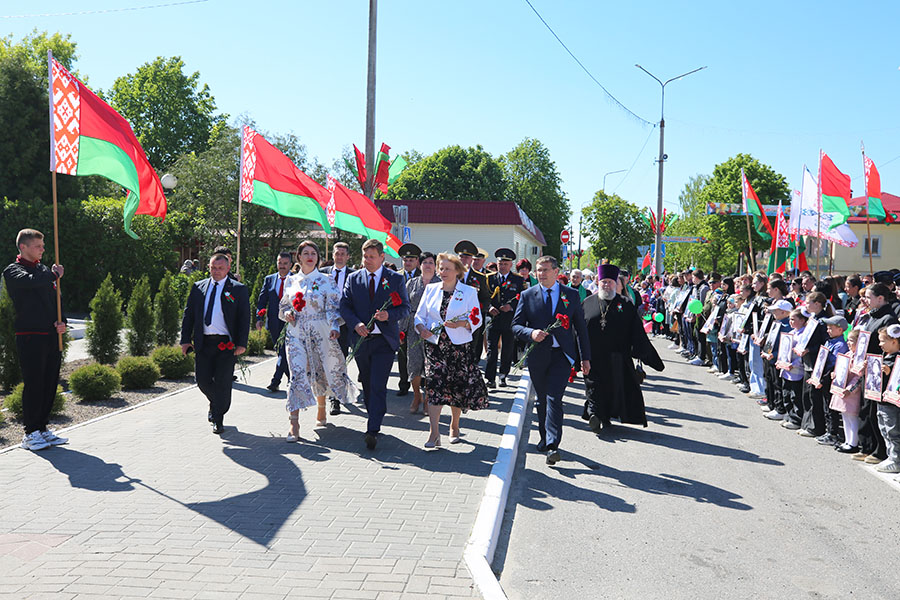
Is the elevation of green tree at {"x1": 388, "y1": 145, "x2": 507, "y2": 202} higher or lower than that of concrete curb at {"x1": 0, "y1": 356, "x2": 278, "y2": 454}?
higher

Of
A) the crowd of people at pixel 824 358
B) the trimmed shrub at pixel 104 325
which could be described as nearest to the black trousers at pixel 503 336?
the crowd of people at pixel 824 358

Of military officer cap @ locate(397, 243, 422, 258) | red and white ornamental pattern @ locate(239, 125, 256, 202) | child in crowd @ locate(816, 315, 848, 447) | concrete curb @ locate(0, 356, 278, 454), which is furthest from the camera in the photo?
military officer cap @ locate(397, 243, 422, 258)

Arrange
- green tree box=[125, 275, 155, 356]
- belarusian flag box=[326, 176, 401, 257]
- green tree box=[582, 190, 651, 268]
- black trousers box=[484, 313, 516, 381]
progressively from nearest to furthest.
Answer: black trousers box=[484, 313, 516, 381] < belarusian flag box=[326, 176, 401, 257] < green tree box=[125, 275, 155, 356] < green tree box=[582, 190, 651, 268]

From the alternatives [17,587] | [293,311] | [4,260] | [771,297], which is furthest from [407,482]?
[4,260]

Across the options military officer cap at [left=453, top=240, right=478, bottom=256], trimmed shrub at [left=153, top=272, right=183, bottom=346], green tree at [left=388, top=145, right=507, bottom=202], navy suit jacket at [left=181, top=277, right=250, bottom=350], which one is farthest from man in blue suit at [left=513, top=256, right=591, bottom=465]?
green tree at [left=388, top=145, right=507, bottom=202]

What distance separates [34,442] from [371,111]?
36.9ft

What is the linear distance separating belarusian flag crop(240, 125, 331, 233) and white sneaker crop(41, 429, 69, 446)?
361 centimetres

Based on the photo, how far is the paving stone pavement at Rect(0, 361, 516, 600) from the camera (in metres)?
4.00

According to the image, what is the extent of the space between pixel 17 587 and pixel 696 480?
5357 millimetres

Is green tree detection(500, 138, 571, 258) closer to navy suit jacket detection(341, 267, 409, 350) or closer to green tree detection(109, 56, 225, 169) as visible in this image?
green tree detection(109, 56, 225, 169)

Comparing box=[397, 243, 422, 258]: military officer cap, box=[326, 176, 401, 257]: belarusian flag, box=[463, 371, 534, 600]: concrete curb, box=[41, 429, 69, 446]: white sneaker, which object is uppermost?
box=[326, 176, 401, 257]: belarusian flag

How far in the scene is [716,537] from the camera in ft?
16.8

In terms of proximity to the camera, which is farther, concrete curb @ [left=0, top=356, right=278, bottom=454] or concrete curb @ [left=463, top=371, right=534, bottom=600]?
concrete curb @ [left=0, top=356, right=278, bottom=454]

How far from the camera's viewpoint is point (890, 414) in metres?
6.86
